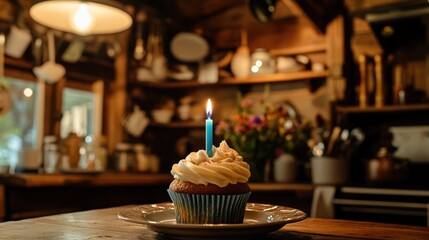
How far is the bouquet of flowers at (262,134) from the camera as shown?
3279 millimetres

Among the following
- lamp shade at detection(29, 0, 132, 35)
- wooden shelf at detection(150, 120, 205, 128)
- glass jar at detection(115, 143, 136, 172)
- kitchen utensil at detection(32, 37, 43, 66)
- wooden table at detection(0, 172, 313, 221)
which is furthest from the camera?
wooden shelf at detection(150, 120, 205, 128)

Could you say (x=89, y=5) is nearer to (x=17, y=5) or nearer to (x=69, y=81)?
(x=17, y=5)

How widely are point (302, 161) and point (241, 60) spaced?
95 centimetres

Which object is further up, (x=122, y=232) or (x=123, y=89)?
(x=123, y=89)

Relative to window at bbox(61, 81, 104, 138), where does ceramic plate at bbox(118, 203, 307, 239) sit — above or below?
below

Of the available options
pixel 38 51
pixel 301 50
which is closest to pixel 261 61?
pixel 301 50

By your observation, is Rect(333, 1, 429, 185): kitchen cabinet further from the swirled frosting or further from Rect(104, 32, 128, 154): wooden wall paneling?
the swirled frosting

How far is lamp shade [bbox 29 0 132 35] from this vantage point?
210 centimetres

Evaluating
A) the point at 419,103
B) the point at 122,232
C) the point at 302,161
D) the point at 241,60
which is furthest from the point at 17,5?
the point at 419,103

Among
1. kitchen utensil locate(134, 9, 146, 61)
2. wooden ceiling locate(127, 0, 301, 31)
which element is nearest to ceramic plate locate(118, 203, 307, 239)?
kitchen utensil locate(134, 9, 146, 61)

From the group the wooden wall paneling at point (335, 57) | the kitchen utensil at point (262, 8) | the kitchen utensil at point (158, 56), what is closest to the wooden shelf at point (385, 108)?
the wooden wall paneling at point (335, 57)

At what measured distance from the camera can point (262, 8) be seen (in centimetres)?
339

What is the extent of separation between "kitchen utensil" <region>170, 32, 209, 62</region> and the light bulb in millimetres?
1957

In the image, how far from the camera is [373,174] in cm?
308
